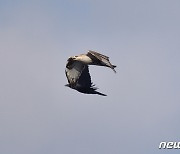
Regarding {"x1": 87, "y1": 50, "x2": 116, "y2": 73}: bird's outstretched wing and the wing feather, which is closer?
{"x1": 87, "y1": 50, "x2": 116, "y2": 73}: bird's outstretched wing

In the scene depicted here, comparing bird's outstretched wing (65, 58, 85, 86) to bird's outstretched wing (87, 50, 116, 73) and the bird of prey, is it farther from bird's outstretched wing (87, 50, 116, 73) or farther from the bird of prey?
bird's outstretched wing (87, 50, 116, 73)

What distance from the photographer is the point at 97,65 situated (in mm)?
107812

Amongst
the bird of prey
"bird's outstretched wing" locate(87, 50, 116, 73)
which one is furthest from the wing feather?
"bird's outstretched wing" locate(87, 50, 116, 73)

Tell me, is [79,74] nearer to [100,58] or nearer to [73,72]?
[73,72]

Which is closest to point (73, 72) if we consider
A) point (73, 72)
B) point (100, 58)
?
point (73, 72)

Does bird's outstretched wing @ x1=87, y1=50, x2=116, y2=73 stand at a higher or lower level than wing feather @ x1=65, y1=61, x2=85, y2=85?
higher

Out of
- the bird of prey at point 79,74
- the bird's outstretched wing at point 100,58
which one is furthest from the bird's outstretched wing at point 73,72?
the bird's outstretched wing at point 100,58

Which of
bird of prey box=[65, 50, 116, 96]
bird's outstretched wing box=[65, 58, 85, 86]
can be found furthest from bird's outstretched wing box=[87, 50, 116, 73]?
bird's outstretched wing box=[65, 58, 85, 86]

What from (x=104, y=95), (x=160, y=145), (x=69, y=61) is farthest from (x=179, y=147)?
(x=69, y=61)

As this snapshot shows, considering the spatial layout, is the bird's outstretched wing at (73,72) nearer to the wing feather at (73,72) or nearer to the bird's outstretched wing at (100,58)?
the wing feather at (73,72)

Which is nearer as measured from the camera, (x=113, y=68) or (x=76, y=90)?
(x=113, y=68)

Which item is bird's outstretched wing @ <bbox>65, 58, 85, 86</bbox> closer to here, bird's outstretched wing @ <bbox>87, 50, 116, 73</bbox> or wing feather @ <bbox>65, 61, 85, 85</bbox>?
wing feather @ <bbox>65, 61, 85, 85</bbox>

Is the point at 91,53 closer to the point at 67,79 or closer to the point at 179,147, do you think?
the point at 67,79

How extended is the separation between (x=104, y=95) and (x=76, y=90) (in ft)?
26.6
